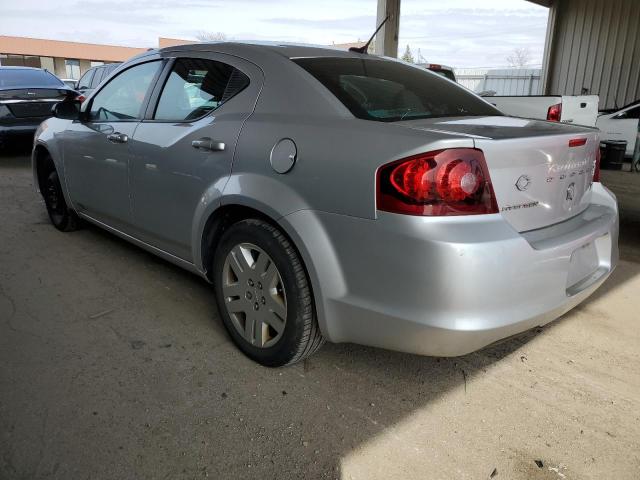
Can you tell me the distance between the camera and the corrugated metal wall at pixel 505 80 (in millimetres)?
20344

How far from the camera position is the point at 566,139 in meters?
2.28

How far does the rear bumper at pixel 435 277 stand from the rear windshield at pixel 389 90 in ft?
1.81

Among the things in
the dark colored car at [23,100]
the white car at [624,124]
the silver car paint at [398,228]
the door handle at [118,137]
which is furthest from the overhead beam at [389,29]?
the silver car paint at [398,228]

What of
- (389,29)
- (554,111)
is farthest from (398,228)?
(389,29)

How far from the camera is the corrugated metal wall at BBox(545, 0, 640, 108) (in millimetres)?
15133

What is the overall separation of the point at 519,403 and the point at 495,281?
778 millimetres

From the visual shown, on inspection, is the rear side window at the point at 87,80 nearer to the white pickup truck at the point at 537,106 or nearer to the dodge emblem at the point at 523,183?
the white pickup truck at the point at 537,106

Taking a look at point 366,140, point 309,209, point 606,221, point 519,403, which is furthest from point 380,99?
point 519,403

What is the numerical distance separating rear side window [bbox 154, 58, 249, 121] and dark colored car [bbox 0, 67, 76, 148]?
6.10m

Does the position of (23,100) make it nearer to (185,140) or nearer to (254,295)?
(185,140)

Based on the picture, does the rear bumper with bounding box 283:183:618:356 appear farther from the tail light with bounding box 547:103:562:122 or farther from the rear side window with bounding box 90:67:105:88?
the rear side window with bounding box 90:67:105:88

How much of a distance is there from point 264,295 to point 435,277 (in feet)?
2.97

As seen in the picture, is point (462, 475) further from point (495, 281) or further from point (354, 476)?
point (495, 281)

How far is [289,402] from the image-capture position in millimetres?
2375
